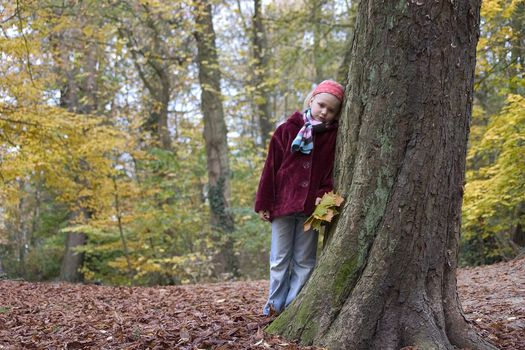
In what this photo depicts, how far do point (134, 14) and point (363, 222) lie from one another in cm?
1079

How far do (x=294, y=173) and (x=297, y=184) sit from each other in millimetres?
85

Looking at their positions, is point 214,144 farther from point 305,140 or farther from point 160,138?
Answer: point 305,140

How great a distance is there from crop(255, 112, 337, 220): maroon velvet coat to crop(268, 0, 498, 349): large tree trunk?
→ 1.65 feet

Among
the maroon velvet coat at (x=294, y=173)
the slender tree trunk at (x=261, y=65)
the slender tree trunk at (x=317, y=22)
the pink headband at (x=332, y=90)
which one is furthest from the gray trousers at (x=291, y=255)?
the slender tree trunk at (x=261, y=65)

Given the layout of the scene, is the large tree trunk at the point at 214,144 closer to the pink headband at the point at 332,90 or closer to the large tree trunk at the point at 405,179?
the pink headband at the point at 332,90

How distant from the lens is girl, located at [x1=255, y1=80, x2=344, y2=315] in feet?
11.3

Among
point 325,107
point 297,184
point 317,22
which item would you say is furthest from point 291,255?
point 317,22

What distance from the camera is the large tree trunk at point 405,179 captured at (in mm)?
2797

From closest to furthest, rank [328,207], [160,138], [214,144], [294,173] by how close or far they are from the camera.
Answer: [328,207] < [294,173] < [214,144] < [160,138]

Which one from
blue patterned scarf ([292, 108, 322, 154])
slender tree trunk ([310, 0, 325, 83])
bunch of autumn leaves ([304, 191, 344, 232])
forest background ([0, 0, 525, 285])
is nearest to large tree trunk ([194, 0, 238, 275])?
forest background ([0, 0, 525, 285])

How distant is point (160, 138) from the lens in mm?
16922

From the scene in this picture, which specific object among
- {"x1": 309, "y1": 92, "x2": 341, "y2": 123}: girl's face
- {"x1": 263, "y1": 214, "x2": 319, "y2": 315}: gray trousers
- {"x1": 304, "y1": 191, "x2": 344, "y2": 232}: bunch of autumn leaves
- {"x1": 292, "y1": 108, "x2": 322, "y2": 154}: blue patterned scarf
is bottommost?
{"x1": 263, "y1": 214, "x2": 319, "y2": 315}: gray trousers

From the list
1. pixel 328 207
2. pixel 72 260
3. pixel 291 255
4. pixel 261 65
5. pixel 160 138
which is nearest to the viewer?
pixel 328 207

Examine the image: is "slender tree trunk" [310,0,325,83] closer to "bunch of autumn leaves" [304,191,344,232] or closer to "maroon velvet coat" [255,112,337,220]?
"maroon velvet coat" [255,112,337,220]
